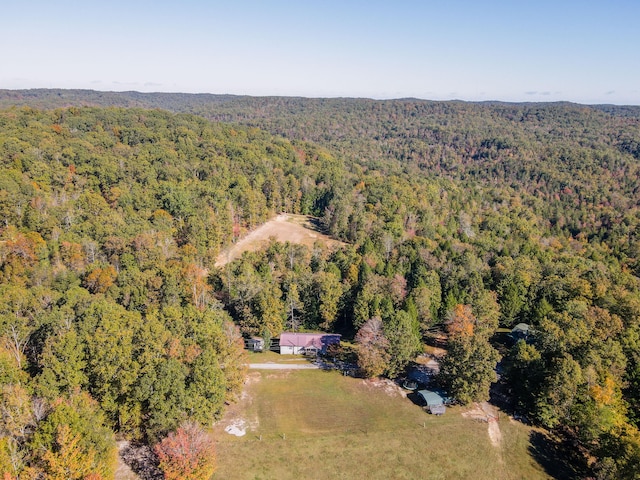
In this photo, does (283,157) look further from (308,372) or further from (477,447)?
(477,447)

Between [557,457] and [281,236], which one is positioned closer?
[557,457]

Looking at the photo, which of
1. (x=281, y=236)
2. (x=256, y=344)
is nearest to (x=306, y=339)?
(x=256, y=344)

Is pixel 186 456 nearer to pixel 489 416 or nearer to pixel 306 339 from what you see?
pixel 306 339

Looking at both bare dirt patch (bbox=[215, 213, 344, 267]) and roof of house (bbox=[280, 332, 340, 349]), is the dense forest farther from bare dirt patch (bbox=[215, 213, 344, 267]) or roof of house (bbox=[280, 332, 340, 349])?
bare dirt patch (bbox=[215, 213, 344, 267])

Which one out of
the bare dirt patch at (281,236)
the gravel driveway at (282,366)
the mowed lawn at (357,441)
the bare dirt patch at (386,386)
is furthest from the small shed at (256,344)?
the bare dirt patch at (281,236)

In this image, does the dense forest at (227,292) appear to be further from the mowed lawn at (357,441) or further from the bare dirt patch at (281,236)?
the mowed lawn at (357,441)

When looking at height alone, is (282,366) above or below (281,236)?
below
